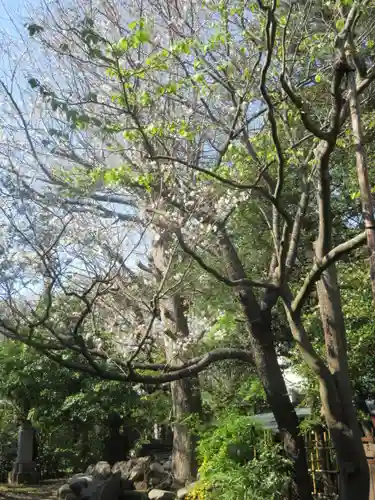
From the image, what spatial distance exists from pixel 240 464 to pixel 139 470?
5757 millimetres

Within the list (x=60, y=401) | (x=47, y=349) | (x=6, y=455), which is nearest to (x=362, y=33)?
(x=47, y=349)

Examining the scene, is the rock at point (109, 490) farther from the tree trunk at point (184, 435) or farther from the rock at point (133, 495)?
the tree trunk at point (184, 435)

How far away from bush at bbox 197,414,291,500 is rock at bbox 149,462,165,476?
378cm

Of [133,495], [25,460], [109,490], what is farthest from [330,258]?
[25,460]

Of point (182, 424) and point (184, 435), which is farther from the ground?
point (182, 424)

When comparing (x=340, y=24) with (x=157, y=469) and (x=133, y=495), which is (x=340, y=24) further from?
(x=157, y=469)

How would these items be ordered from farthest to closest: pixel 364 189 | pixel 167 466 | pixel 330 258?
pixel 167 466 → pixel 330 258 → pixel 364 189

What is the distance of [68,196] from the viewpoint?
7492mm

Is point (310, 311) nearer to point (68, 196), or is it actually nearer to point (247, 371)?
point (247, 371)

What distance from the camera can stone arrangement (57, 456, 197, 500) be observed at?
10.2 m

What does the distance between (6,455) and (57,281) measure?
1176 centimetres

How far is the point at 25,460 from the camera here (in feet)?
47.8

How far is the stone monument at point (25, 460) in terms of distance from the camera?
47.1ft

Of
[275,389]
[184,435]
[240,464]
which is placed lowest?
[240,464]
